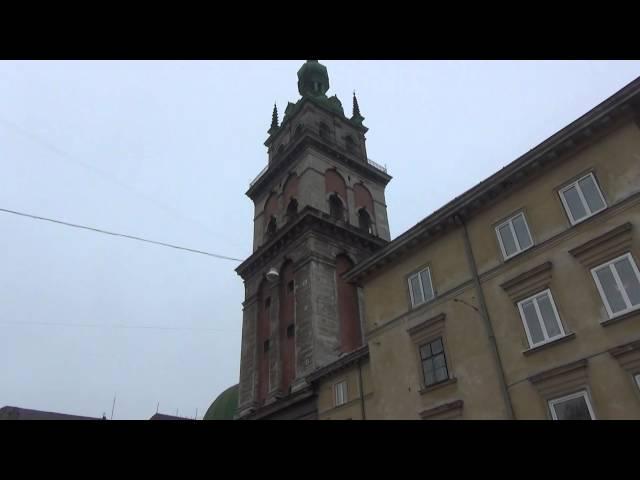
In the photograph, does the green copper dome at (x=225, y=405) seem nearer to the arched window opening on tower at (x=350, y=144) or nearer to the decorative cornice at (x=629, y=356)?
the arched window opening on tower at (x=350, y=144)

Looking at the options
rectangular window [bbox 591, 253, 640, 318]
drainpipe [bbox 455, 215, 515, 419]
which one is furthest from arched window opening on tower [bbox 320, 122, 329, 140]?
rectangular window [bbox 591, 253, 640, 318]

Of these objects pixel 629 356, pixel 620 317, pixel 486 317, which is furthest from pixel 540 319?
pixel 629 356

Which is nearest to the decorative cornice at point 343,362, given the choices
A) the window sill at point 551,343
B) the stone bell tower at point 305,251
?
the stone bell tower at point 305,251

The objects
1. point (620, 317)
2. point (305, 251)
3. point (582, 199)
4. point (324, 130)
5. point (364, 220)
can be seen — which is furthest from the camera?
point (324, 130)

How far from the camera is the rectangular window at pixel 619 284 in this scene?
43.5 ft

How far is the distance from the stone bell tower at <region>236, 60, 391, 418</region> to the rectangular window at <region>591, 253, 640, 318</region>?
14.5 meters

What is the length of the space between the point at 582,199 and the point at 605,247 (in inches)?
76.8

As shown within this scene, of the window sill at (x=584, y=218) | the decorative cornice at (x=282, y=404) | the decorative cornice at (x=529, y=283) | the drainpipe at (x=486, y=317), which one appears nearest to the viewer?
the window sill at (x=584, y=218)

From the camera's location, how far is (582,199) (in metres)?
15.4

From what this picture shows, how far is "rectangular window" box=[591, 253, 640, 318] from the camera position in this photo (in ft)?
43.5

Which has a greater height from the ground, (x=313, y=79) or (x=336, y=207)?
(x=313, y=79)

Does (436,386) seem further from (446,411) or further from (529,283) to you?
(529,283)

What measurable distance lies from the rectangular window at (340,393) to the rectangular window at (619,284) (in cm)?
1361

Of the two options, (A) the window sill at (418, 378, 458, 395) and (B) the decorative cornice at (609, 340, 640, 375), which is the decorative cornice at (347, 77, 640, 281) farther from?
(B) the decorative cornice at (609, 340, 640, 375)
